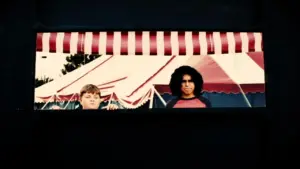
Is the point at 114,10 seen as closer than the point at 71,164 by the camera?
No

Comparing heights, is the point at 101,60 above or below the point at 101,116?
above

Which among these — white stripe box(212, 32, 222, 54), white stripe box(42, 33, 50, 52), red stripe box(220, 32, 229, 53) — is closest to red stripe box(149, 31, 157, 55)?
white stripe box(212, 32, 222, 54)

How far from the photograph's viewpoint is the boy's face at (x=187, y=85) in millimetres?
4766

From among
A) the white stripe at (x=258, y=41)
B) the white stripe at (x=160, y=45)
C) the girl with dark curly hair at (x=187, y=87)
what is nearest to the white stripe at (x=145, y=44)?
the white stripe at (x=160, y=45)

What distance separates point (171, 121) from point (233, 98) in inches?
31.7

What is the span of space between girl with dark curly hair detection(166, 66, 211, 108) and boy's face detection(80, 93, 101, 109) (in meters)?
0.89

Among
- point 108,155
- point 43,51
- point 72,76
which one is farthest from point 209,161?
point 43,51

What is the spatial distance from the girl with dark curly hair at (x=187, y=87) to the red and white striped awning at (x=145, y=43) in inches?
9.9

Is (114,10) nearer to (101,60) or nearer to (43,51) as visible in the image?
(101,60)

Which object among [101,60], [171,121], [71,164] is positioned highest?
[101,60]

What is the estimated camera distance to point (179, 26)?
4848 mm

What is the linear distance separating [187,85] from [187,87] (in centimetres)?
2

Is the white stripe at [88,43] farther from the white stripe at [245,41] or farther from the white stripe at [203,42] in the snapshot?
the white stripe at [245,41]

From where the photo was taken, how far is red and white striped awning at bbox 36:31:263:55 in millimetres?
4812
